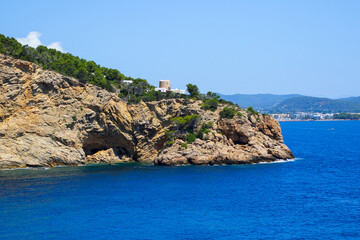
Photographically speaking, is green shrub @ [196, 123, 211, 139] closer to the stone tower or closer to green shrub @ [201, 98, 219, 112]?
green shrub @ [201, 98, 219, 112]

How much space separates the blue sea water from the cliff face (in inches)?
139

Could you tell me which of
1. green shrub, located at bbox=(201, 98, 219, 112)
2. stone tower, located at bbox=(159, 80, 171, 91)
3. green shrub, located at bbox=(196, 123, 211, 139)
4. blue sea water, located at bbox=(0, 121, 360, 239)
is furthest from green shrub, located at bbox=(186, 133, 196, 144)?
stone tower, located at bbox=(159, 80, 171, 91)

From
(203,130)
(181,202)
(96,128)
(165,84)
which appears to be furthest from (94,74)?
(181,202)

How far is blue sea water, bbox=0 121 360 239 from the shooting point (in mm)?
40719

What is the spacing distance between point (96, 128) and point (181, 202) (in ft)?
106

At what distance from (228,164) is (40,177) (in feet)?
104

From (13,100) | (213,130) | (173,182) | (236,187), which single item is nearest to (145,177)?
(173,182)

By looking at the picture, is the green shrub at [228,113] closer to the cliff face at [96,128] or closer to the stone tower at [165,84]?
the cliff face at [96,128]

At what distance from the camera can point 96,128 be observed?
78.6m

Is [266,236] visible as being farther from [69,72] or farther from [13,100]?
[69,72]

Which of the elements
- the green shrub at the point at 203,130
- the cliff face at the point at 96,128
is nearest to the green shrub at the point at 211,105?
the cliff face at the point at 96,128

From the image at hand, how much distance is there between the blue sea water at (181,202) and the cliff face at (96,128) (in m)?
3.54

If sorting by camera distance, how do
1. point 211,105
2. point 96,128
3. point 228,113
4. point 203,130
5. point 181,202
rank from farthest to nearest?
point 211,105, point 228,113, point 203,130, point 96,128, point 181,202

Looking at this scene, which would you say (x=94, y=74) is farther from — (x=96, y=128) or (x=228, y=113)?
(x=228, y=113)
